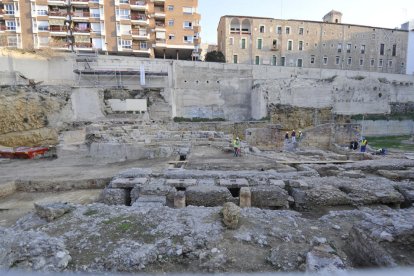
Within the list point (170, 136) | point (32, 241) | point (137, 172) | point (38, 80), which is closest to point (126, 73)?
point (38, 80)

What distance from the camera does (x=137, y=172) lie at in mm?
6199

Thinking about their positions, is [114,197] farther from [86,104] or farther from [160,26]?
[160,26]

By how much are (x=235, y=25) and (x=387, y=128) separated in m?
25.1

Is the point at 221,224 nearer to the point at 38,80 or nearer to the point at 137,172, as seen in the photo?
the point at 137,172

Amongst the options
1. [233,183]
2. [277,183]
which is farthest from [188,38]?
[277,183]

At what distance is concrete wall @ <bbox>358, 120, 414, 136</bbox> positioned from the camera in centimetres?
2644

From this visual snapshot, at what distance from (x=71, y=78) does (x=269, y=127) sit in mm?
21811

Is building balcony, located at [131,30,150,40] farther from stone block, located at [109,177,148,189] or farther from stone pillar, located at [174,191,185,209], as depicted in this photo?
stone pillar, located at [174,191,185,209]

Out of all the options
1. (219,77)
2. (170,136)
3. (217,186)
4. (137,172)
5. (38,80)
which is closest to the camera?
(217,186)

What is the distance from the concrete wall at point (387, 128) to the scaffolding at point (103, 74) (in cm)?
2332

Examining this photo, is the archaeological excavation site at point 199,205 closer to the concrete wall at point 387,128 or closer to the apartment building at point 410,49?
the concrete wall at point 387,128

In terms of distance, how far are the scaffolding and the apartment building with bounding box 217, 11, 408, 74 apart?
1653cm

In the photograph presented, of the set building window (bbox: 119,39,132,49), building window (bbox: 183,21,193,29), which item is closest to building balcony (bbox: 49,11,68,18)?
building window (bbox: 119,39,132,49)

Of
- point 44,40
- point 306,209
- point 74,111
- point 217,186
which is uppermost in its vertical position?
point 44,40
